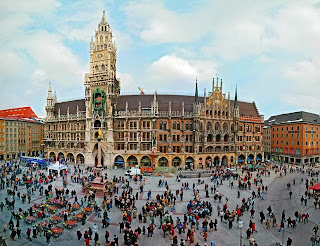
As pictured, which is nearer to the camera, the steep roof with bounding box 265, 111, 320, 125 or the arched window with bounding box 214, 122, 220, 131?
the arched window with bounding box 214, 122, 220, 131

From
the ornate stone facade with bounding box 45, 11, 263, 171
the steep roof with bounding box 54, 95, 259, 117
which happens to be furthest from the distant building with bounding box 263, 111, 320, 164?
the steep roof with bounding box 54, 95, 259, 117

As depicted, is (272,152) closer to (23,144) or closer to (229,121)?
(229,121)

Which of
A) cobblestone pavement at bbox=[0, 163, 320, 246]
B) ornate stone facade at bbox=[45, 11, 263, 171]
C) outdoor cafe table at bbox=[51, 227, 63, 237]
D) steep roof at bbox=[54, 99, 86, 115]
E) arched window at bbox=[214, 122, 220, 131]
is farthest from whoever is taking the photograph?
steep roof at bbox=[54, 99, 86, 115]

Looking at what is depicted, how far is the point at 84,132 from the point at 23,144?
3714cm

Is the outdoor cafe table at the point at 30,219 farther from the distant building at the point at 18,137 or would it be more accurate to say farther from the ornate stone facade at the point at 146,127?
the distant building at the point at 18,137

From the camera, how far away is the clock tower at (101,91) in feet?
193

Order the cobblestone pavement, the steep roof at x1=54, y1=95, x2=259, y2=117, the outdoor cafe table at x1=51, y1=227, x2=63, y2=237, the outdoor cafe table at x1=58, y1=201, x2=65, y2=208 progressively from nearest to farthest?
the cobblestone pavement < the outdoor cafe table at x1=51, y1=227, x2=63, y2=237 < the outdoor cafe table at x1=58, y1=201, x2=65, y2=208 < the steep roof at x1=54, y1=95, x2=259, y2=117

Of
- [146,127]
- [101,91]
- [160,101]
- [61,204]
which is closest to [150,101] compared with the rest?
[160,101]

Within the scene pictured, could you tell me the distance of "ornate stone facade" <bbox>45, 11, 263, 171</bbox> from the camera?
56.9 meters

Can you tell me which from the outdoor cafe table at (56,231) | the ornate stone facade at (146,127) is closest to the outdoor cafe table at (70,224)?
the outdoor cafe table at (56,231)

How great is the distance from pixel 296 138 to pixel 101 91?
68.2m

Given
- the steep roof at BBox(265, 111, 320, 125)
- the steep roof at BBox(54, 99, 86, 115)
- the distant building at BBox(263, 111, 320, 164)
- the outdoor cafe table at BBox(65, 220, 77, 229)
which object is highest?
the steep roof at BBox(54, 99, 86, 115)

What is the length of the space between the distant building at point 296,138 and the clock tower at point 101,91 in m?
63.3

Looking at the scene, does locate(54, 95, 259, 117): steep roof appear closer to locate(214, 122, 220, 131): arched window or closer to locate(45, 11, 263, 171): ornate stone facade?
locate(45, 11, 263, 171): ornate stone facade
